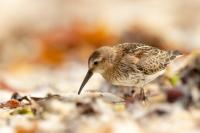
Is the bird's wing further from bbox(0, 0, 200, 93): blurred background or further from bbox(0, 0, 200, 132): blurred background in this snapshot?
bbox(0, 0, 200, 93): blurred background

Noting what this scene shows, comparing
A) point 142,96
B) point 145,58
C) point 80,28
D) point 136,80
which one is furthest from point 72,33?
point 142,96

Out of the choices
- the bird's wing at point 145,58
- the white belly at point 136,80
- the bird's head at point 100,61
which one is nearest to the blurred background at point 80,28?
the bird's head at point 100,61

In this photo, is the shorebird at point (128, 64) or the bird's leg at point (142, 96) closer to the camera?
the bird's leg at point (142, 96)

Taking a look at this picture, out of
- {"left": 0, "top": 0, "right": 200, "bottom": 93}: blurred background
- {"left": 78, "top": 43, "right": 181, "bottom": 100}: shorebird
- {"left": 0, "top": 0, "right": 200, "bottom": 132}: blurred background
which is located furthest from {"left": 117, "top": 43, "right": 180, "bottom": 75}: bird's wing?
{"left": 0, "top": 0, "right": 200, "bottom": 93}: blurred background

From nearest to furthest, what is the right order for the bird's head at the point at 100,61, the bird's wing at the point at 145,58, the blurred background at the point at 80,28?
1. the bird's head at the point at 100,61
2. the bird's wing at the point at 145,58
3. the blurred background at the point at 80,28

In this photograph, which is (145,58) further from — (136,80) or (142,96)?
(142,96)

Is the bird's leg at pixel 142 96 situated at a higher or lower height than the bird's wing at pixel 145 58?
lower

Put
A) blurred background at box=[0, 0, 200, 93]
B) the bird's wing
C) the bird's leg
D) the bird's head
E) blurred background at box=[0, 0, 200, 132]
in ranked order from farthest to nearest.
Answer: blurred background at box=[0, 0, 200, 93]
blurred background at box=[0, 0, 200, 132]
the bird's wing
the bird's head
the bird's leg

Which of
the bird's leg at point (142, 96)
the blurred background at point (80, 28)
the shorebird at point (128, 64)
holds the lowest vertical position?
the blurred background at point (80, 28)

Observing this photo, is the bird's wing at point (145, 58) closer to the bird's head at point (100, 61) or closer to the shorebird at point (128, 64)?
the shorebird at point (128, 64)

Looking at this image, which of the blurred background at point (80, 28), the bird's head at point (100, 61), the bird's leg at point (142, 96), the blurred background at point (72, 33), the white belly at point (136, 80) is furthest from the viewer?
the blurred background at point (80, 28)

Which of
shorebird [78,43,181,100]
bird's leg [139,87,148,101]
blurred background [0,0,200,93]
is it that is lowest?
blurred background [0,0,200,93]
